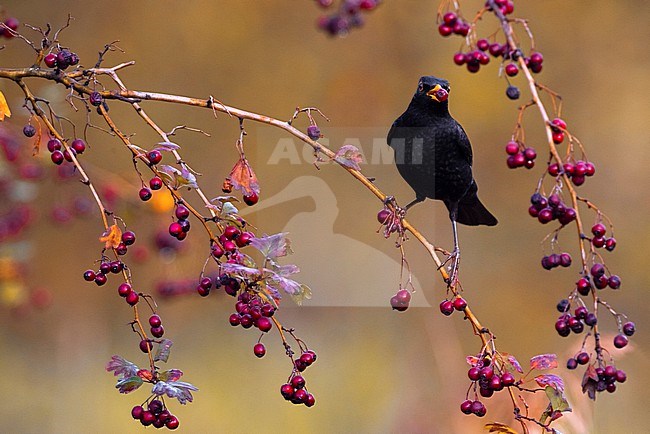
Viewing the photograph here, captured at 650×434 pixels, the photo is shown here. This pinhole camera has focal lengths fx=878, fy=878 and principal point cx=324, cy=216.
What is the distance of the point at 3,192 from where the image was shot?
2742 millimetres

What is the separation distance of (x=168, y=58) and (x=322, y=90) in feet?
3.59

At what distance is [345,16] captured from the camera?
1180 mm

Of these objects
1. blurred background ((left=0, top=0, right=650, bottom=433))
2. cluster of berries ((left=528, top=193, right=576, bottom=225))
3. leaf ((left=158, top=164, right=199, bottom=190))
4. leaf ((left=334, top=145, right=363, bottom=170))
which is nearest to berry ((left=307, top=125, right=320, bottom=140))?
leaf ((left=334, top=145, right=363, bottom=170))

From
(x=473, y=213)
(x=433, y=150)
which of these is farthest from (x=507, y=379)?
(x=473, y=213)

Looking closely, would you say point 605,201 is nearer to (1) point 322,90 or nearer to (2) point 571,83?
(2) point 571,83

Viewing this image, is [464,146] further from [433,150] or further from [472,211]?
[472,211]

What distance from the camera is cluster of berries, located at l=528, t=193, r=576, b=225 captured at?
1.34 meters

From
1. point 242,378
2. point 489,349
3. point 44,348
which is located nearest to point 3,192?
point 489,349

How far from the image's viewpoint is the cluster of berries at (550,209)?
134 cm

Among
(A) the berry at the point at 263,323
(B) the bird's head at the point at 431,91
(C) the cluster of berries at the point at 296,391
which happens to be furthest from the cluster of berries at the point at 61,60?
(B) the bird's head at the point at 431,91

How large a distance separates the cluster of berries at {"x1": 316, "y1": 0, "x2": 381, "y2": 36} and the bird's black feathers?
4.29 feet

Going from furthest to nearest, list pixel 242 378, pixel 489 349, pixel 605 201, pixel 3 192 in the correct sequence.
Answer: pixel 605 201
pixel 242 378
pixel 3 192
pixel 489 349

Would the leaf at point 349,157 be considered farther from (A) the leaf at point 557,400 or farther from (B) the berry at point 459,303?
(A) the leaf at point 557,400

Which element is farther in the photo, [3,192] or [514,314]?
[514,314]
